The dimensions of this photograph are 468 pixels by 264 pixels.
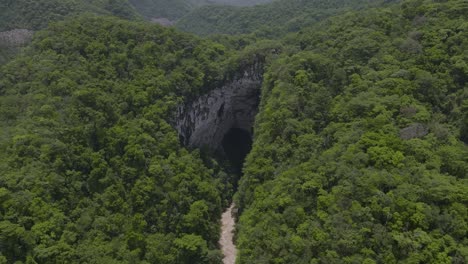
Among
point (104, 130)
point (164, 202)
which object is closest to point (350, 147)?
point (164, 202)

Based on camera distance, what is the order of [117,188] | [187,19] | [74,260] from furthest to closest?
[187,19]
[117,188]
[74,260]

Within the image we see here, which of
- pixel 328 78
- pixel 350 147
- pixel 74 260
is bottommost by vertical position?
pixel 74 260

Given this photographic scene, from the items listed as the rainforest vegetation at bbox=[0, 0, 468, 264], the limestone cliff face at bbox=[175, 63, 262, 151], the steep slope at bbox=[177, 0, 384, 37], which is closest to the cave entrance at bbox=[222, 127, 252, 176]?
the limestone cliff face at bbox=[175, 63, 262, 151]

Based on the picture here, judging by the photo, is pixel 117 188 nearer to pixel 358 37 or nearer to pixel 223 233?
pixel 223 233

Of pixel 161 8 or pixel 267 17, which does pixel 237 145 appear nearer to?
pixel 267 17

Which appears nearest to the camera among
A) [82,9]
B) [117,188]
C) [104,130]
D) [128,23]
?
[117,188]

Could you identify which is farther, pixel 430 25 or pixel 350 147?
pixel 430 25

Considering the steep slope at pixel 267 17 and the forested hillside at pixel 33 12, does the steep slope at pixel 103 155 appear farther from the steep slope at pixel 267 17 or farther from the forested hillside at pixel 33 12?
the steep slope at pixel 267 17
